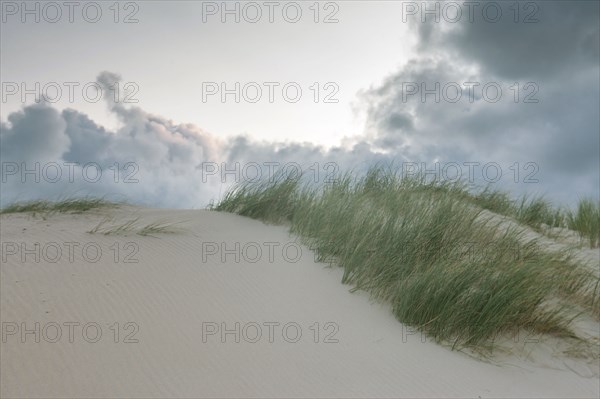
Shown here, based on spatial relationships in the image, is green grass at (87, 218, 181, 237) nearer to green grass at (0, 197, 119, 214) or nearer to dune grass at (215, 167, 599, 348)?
green grass at (0, 197, 119, 214)

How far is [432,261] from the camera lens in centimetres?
496

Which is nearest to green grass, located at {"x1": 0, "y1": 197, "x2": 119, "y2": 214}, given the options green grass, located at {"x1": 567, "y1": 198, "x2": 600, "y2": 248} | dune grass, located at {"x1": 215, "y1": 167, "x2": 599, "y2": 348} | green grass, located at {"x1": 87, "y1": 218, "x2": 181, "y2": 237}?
green grass, located at {"x1": 87, "y1": 218, "x2": 181, "y2": 237}

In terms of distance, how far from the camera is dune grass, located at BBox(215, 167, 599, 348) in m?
4.25

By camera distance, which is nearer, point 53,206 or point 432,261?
point 432,261

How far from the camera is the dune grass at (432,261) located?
4246 millimetres

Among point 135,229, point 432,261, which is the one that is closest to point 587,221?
point 432,261

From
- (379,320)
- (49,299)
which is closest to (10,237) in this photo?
(49,299)

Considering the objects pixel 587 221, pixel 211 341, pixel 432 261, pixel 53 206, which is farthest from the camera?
pixel 587 221

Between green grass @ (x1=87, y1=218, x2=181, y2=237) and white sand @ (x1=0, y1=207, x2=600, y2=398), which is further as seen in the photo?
green grass @ (x1=87, y1=218, x2=181, y2=237)

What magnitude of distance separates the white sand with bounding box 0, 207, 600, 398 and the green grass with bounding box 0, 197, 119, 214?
3.94 feet

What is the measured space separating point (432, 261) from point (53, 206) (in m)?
4.67

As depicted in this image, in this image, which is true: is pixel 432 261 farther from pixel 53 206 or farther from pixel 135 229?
pixel 53 206

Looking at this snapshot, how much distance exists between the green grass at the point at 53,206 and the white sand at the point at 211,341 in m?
1.20

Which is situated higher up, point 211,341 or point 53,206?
point 53,206
